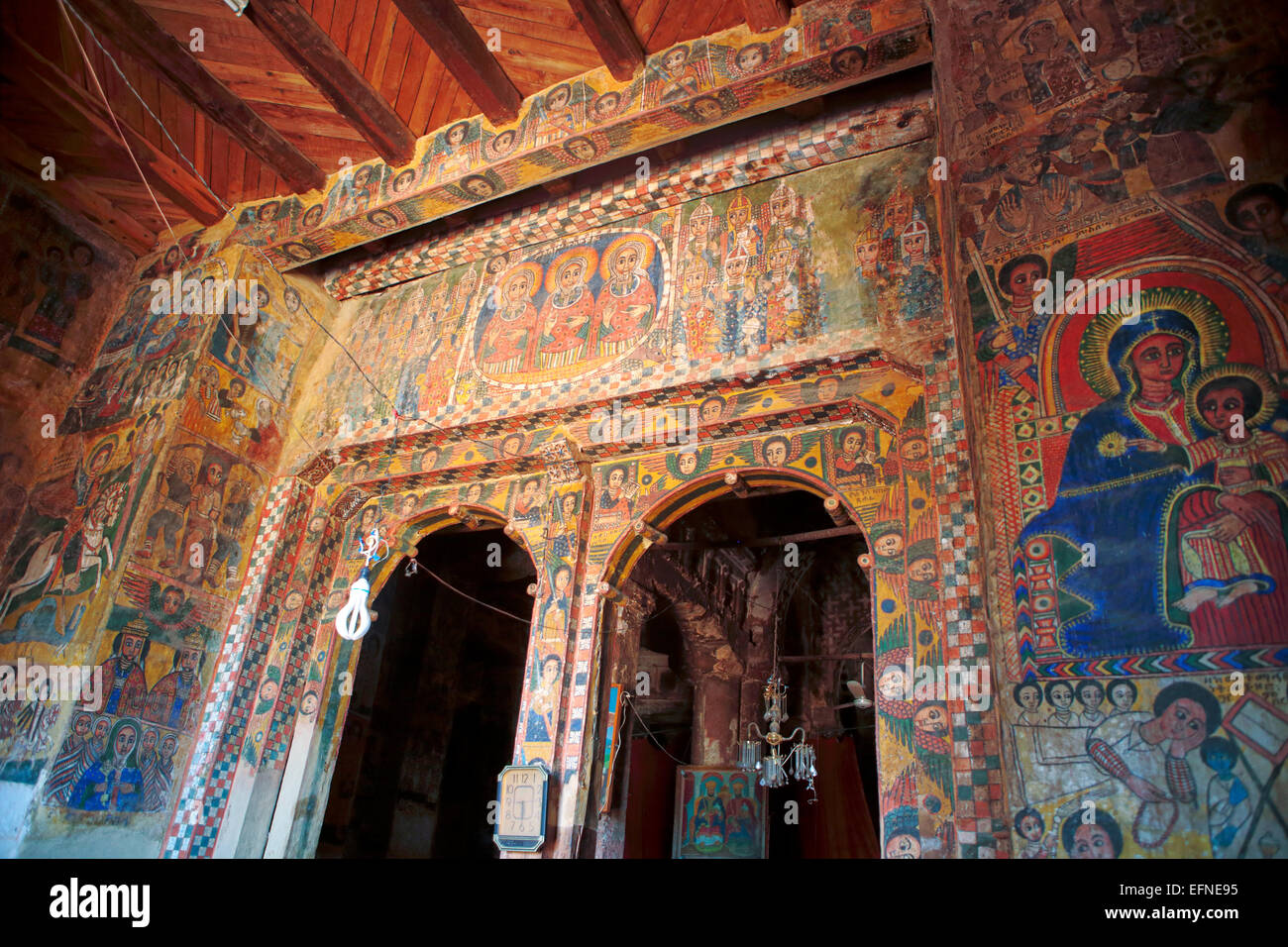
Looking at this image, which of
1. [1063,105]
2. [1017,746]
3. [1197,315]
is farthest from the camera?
[1063,105]

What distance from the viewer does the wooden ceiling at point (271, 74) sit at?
650 centimetres

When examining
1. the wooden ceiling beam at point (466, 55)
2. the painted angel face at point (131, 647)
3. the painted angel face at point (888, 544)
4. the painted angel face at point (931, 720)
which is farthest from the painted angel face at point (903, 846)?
the wooden ceiling beam at point (466, 55)

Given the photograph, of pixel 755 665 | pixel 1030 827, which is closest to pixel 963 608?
pixel 1030 827

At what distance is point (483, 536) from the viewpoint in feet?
40.1

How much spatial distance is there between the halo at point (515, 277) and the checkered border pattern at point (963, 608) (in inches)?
147

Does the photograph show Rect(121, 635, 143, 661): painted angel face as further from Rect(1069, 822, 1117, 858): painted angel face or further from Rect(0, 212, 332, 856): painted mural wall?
Rect(1069, 822, 1117, 858): painted angel face

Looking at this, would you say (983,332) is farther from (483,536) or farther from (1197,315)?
(483,536)

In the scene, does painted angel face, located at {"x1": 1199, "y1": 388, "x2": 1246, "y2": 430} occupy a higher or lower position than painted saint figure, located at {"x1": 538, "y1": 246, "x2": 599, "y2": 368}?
lower

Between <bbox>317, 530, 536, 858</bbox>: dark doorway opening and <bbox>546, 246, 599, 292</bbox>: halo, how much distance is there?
13.8 ft

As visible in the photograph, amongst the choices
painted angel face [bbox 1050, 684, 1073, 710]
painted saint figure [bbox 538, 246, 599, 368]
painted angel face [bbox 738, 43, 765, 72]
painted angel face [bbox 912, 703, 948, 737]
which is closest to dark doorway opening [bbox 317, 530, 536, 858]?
painted saint figure [bbox 538, 246, 599, 368]

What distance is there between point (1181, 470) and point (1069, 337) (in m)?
0.88

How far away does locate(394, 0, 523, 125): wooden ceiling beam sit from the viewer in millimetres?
6266

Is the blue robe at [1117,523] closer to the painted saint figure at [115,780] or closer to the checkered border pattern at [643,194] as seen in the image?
the checkered border pattern at [643,194]
